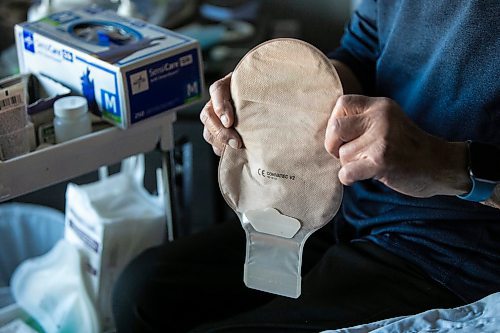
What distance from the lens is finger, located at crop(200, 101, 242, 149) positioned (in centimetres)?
88

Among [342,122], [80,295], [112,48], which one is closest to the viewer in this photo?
[342,122]

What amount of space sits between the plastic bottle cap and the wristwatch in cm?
47

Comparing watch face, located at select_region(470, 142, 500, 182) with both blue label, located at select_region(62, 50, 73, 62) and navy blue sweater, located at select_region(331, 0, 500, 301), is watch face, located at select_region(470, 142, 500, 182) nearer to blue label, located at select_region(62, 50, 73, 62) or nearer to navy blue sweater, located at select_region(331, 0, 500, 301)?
navy blue sweater, located at select_region(331, 0, 500, 301)

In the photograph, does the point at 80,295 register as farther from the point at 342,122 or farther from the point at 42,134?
the point at 342,122

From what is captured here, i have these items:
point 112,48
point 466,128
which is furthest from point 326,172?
point 112,48

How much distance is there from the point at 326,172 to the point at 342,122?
0.10 metres

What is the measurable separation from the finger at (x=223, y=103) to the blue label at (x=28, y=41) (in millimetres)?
340

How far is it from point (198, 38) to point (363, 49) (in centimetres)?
67

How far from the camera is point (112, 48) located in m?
1.02

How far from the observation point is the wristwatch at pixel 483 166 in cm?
80

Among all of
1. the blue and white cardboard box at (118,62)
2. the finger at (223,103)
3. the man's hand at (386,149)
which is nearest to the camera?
the man's hand at (386,149)

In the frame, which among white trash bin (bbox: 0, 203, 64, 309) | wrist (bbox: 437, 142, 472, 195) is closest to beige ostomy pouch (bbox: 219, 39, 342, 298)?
wrist (bbox: 437, 142, 472, 195)

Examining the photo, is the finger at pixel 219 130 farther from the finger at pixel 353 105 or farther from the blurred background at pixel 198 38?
the blurred background at pixel 198 38

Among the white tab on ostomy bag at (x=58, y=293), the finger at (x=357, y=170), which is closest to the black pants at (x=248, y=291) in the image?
the white tab on ostomy bag at (x=58, y=293)
